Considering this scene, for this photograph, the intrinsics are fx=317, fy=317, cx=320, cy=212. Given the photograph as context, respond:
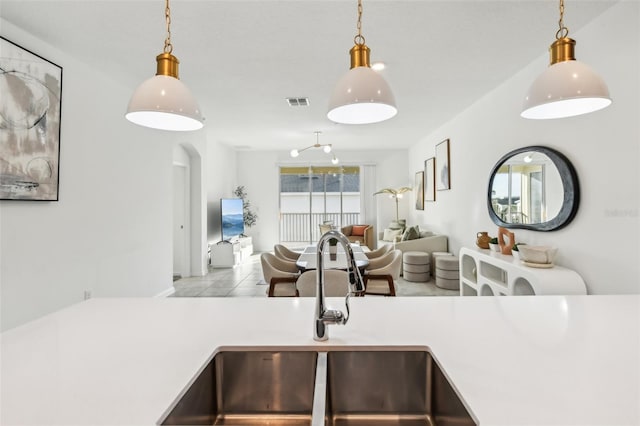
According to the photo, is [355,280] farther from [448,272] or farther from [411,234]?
[411,234]

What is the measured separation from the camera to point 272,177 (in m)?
8.16

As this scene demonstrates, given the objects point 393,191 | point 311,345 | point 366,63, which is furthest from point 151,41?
point 393,191

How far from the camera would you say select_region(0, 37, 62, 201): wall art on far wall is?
88.5 inches

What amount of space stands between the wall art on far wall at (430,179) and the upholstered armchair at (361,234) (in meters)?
1.65

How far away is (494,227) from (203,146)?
15.7 feet

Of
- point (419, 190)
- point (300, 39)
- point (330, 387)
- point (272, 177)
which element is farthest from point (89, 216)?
point (419, 190)

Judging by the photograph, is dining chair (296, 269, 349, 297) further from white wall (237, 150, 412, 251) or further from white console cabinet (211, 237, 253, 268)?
white wall (237, 150, 412, 251)

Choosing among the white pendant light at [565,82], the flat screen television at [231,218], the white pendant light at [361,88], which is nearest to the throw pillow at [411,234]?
the flat screen television at [231,218]

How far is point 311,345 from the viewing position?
1.01 m

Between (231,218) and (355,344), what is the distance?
6.15 m

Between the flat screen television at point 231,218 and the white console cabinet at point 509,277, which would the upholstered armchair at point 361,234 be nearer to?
the flat screen television at point 231,218

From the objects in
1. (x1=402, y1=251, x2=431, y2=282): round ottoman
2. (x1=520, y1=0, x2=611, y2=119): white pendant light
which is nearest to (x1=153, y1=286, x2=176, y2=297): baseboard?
(x1=402, y1=251, x2=431, y2=282): round ottoman

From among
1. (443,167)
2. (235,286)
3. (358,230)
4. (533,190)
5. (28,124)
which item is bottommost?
(235,286)

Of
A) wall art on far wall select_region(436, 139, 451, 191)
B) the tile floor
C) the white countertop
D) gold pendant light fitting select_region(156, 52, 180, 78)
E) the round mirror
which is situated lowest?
the tile floor
